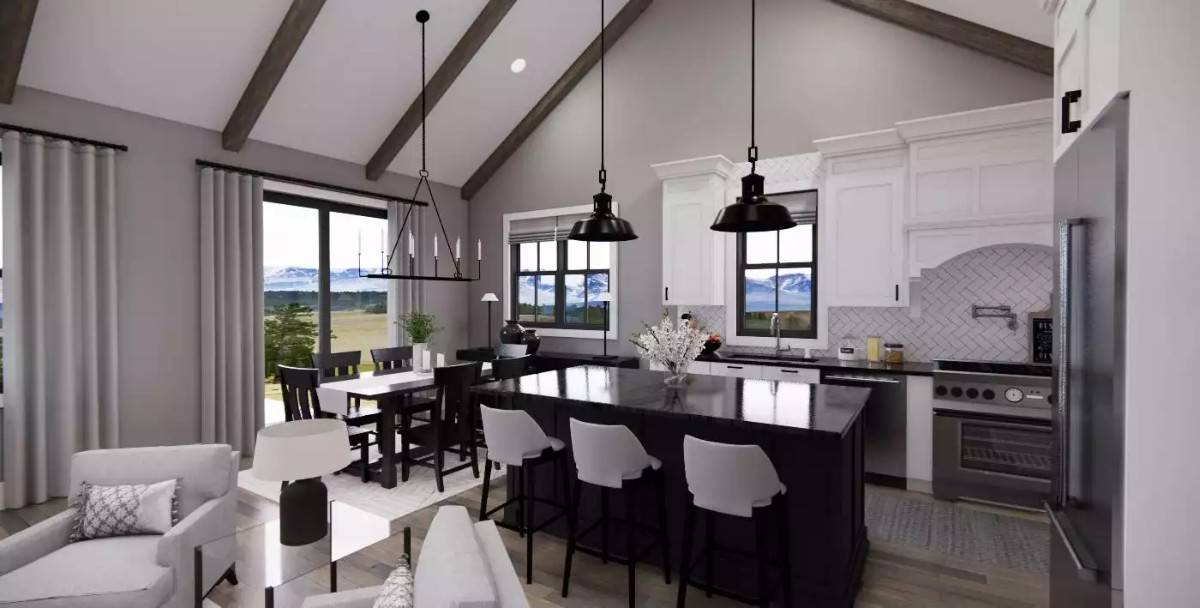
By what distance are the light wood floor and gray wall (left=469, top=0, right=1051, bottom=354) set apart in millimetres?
3377

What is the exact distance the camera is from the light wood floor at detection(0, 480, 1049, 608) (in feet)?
8.86

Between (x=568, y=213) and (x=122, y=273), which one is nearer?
(x=122, y=273)

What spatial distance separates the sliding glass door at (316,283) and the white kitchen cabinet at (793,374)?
4.04m

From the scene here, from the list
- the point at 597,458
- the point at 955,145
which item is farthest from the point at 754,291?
the point at 597,458

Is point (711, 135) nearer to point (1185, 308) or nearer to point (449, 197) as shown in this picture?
point (449, 197)

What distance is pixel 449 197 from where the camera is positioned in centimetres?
724

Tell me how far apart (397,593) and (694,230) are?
4378mm

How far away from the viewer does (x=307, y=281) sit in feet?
19.3

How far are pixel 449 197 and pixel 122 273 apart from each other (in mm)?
3601

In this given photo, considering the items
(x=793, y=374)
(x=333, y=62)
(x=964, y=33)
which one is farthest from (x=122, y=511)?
(x=964, y=33)

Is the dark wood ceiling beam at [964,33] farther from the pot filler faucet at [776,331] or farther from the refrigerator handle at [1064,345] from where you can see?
the refrigerator handle at [1064,345]

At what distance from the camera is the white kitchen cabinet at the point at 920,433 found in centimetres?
408

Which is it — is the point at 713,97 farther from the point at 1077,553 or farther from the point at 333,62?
the point at 1077,553

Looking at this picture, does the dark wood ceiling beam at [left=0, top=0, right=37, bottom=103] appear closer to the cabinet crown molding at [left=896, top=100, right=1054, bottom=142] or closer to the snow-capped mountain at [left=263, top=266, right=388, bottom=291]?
the snow-capped mountain at [left=263, top=266, right=388, bottom=291]
